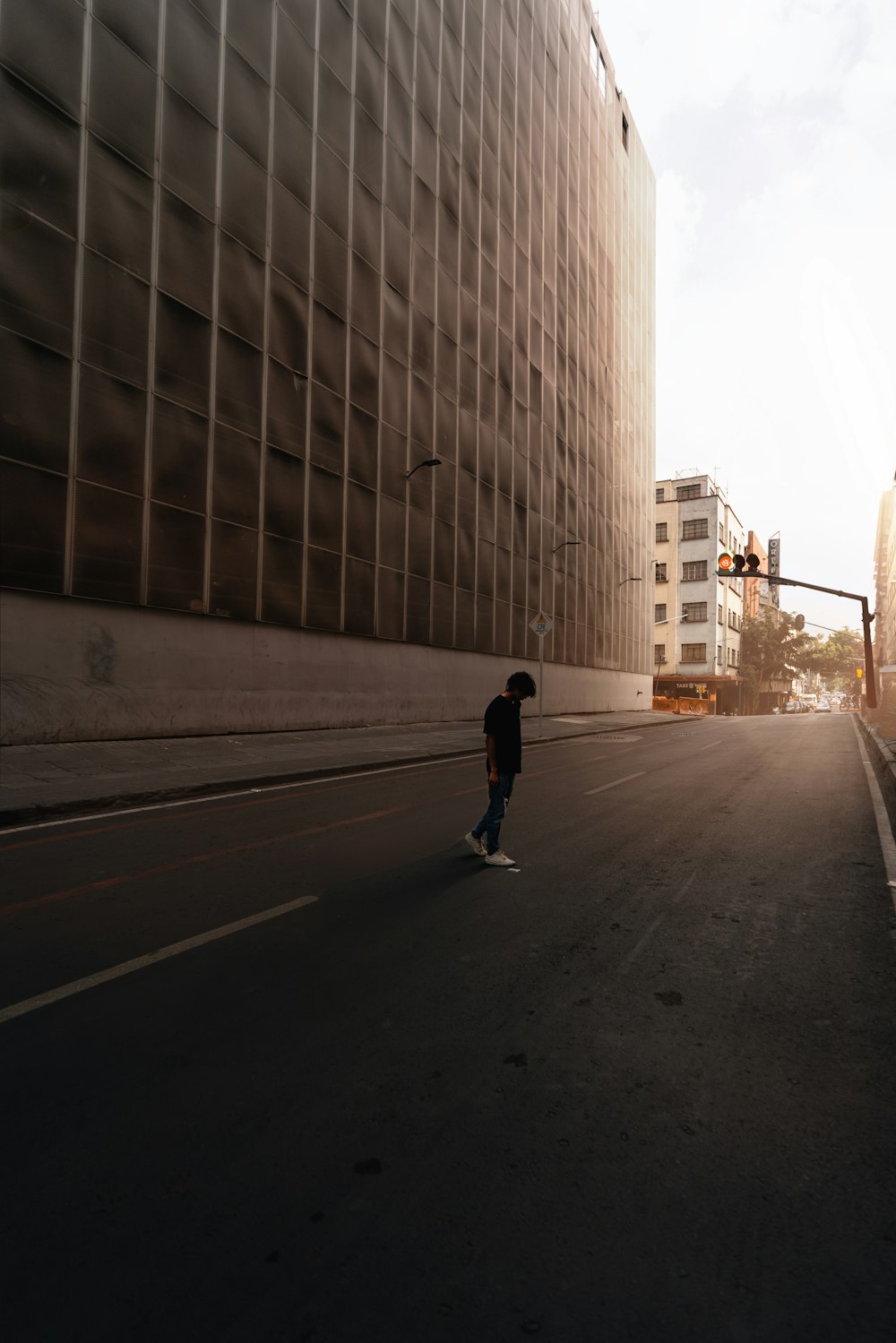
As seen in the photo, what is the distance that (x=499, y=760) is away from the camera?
6484 mm

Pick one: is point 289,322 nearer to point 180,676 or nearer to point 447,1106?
point 180,676

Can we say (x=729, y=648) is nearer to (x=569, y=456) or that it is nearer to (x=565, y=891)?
(x=569, y=456)

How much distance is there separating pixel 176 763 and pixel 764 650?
231 ft

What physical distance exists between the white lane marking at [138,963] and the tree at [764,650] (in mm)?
72499

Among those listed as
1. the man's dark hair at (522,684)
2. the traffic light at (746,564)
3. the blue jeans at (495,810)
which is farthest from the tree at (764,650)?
the man's dark hair at (522,684)

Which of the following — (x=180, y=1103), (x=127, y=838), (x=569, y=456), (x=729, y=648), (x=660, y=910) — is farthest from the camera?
(x=729, y=648)

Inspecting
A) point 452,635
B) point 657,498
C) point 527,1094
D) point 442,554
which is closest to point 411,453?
point 442,554

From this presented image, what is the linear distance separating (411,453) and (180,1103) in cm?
2221

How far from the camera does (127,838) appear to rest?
7008mm

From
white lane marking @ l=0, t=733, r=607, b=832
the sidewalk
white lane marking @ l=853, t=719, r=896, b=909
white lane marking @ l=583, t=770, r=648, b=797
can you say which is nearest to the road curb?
white lane marking @ l=853, t=719, r=896, b=909

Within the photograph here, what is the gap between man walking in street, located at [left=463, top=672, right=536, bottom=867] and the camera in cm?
632

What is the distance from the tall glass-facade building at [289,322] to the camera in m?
12.9

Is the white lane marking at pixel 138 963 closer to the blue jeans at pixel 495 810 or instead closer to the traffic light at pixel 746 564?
the blue jeans at pixel 495 810

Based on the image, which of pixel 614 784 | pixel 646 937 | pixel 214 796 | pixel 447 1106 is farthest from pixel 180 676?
pixel 447 1106
